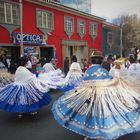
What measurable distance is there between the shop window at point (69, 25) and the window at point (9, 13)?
5732mm

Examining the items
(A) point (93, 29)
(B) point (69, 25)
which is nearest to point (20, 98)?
(B) point (69, 25)

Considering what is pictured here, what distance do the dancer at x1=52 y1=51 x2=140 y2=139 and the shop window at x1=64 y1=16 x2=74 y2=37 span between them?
54.4 feet

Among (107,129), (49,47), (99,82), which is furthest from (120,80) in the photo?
(49,47)

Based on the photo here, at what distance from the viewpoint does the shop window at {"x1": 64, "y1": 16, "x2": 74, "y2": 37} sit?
20288 mm

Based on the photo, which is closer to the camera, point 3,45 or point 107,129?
point 107,129

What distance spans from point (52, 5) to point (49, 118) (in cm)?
1392

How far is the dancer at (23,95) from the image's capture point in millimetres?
5695

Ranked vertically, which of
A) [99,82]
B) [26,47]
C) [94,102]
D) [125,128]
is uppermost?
[26,47]

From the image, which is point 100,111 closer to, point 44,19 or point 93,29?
point 44,19

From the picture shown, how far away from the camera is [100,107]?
3678mm

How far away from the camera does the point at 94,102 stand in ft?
12.3

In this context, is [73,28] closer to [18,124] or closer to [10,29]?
[10,29]

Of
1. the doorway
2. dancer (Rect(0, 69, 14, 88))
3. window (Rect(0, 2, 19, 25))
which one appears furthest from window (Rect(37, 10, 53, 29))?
dancer (Rect(0, 69, 14, 88))

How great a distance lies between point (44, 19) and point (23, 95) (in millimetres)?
13104
